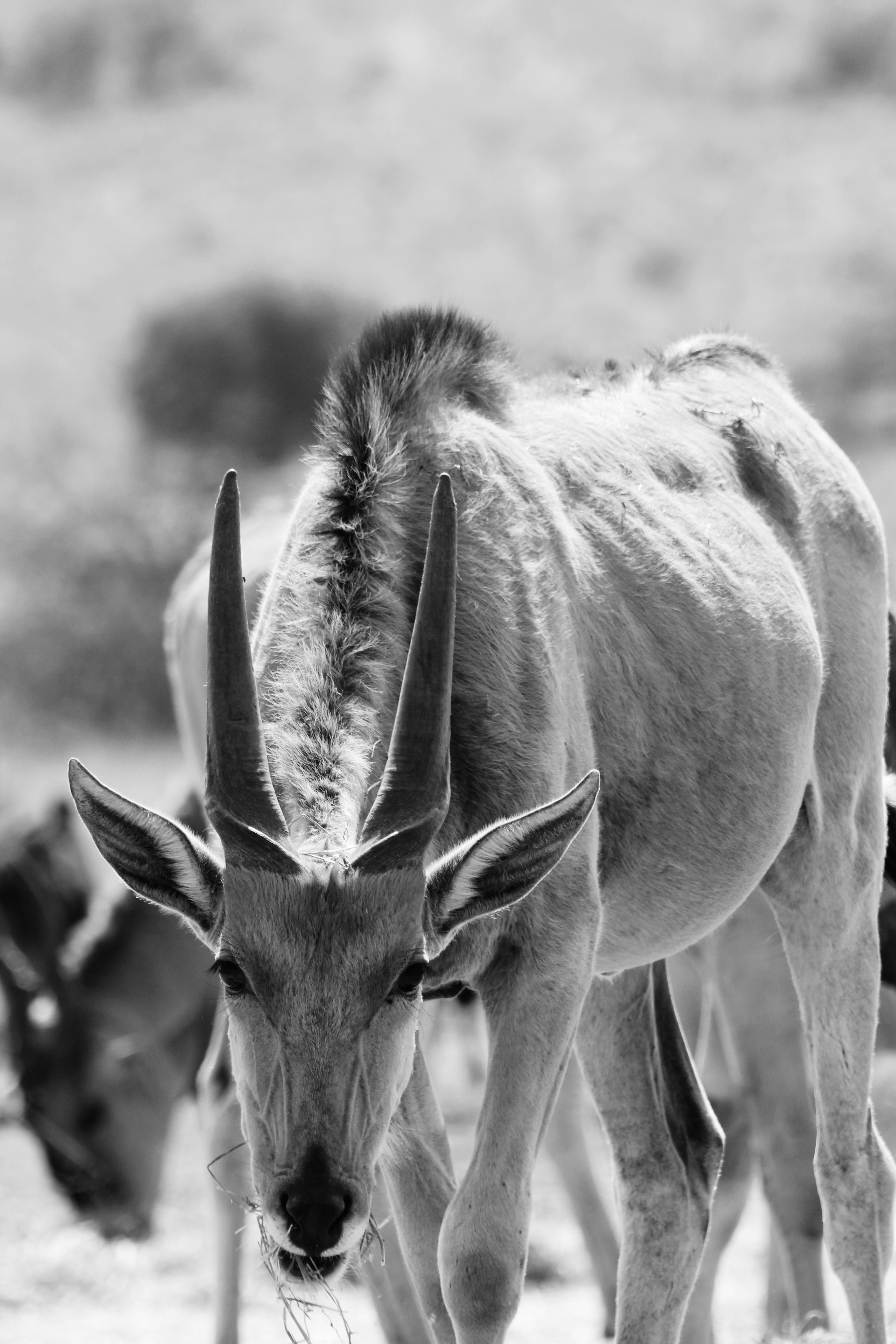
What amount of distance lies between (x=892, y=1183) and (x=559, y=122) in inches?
4017

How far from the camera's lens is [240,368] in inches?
2586

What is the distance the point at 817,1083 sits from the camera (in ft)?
20.7

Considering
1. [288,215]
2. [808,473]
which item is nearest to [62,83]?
[288,215]

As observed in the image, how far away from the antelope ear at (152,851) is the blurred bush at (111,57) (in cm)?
10493

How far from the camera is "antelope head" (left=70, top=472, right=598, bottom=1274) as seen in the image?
4285mm

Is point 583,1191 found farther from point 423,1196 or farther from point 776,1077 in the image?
point 423,1196

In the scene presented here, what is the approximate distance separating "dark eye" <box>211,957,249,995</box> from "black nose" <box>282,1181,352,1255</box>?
0.44 metres

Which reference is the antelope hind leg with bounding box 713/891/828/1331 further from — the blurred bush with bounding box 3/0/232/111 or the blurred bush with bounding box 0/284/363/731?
the blurred bush with bounding box 3/0/232/111

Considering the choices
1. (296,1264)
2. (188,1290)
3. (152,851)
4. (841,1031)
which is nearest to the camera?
(296,1264)

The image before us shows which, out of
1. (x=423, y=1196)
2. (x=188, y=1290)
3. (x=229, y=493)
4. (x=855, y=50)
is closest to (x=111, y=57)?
(x=855, y=50)

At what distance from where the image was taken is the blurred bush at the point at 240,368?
64.0 meters

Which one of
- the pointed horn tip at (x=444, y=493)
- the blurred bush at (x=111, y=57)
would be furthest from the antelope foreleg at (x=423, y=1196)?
the blurred bush at (x=111, y=57)

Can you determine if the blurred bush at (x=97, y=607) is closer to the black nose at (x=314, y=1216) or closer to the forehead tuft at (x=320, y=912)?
the forehead tuft at (x=320, y=912)

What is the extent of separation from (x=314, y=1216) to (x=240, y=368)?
62.7m
